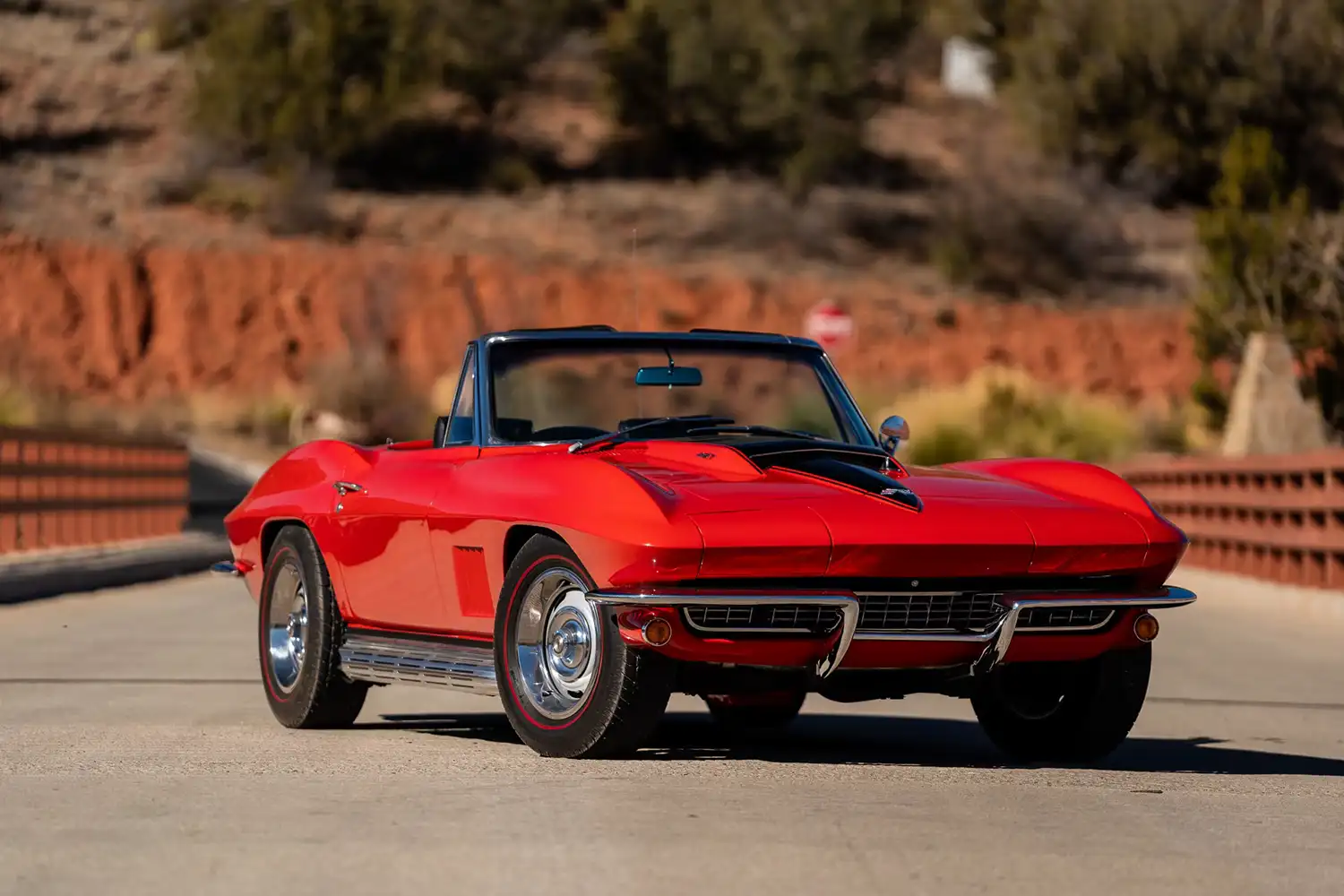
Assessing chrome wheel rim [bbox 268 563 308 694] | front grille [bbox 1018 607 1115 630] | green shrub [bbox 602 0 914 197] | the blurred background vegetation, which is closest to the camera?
front grille [bbox 1018 607 1115 630]

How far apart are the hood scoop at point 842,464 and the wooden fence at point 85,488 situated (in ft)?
48.3

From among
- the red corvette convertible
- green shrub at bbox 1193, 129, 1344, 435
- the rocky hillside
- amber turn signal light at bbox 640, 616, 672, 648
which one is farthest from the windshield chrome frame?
the rocky hillside

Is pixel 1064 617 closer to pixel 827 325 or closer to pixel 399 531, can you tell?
pixel 399 531

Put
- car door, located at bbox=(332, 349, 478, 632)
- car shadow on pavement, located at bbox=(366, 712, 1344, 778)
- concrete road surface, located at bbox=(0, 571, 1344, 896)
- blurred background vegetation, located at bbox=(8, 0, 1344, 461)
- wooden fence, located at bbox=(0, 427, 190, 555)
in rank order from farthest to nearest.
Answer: blurred background vegetation, located at bbox=(8, 0, 1344, 461) → wooden fence, located at bbox=(0, 427, 190, 555) → car door, located at bbox=(332, 349, 478, 632) → car shadow on pavement, located at bbox=(366, 712, 1344, 778) → concrete road surface, located at bbox=(0, 571, 1344, 896)

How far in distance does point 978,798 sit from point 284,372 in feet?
172

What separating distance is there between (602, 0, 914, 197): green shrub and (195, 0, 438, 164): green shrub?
6861mm

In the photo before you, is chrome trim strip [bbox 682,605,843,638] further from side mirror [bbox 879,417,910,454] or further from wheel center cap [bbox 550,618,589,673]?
side mirror [bbox 879,417,910,454]

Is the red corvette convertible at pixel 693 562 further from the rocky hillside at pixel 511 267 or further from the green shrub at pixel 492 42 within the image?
the green shrub at pixel 492 42

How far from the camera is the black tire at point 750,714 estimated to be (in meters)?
9.64

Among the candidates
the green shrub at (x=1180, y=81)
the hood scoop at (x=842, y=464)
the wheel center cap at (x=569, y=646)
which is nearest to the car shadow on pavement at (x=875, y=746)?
the wheel center cap at (x=569, y=646)


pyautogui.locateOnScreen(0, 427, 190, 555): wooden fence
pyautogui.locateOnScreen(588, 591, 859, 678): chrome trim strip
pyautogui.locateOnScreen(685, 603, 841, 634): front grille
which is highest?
pyautogui.locateOnScreen(588, 591, 859, 678): chrome trim strip

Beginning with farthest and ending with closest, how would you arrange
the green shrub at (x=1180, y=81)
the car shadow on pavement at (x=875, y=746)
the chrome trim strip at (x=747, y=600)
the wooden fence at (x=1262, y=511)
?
the green shrub at (x=1180, y=81) → the wooden fence at (x=1262, y=511) → the car shadow on pavement at (x=875, y=746) → the chrome trim strip at (x=747, y=600)

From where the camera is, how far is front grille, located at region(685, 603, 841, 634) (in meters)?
7.81

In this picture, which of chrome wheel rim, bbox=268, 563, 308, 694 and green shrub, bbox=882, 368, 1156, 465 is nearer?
chrome wheel rim, bbox=268, 563, 308, 694
